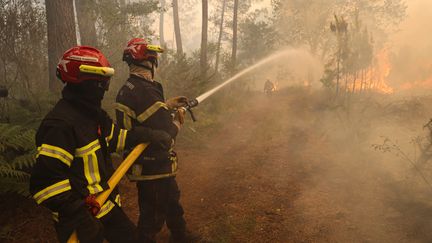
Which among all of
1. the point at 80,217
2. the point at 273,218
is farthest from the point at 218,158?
the point at 80,217

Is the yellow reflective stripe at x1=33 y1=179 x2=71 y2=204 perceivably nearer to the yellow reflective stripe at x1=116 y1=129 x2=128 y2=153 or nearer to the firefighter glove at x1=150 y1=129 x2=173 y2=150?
the yellow reflective stripe at x1=116 y1=129 x2=128 y2=153

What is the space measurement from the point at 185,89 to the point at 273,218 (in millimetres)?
6147

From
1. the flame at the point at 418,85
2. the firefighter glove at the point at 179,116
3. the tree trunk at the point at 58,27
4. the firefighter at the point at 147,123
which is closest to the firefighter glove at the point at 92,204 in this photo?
the firefighter at the point at 147,123

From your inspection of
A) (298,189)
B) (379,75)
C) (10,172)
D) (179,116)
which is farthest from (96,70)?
(379,75)

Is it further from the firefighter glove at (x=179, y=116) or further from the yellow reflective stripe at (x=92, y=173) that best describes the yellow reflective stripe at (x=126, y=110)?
the yellow reflective stripe at (x=92, y=173)

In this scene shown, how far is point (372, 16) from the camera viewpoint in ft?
85.0

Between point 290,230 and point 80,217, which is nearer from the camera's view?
point 80,217

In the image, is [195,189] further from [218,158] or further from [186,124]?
[186,124]

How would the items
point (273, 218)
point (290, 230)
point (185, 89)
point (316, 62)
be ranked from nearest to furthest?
1. point (290, 230)
2. point (273, 218)
3. point (185, 89)
4. point (316, 62)

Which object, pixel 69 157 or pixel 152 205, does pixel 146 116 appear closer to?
pixel 152 205

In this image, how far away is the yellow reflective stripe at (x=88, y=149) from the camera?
93.1 inches

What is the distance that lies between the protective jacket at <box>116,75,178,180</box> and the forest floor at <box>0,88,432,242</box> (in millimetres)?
1421

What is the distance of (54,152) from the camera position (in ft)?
7.02

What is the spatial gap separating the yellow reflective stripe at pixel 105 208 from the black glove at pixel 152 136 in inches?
27.2
